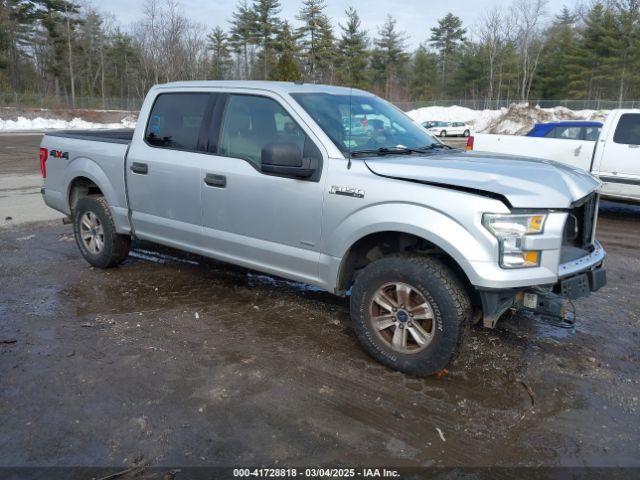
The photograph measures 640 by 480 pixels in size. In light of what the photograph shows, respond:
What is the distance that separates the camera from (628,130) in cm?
900

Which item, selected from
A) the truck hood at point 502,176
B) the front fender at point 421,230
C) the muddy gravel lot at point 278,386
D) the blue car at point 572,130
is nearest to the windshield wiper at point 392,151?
the truck hood at point 502,176

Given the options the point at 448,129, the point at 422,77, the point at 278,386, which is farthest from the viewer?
the point at 422,77

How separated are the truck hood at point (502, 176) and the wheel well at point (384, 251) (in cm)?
45

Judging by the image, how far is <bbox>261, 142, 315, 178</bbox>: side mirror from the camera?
3848mm

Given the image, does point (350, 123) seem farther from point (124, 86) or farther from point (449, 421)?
point (124, 86)

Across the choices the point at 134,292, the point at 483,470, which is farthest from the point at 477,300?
the point at 134,292

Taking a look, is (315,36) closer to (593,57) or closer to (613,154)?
(593,57)

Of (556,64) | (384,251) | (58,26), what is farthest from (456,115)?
(384,251)

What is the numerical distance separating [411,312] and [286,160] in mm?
1407

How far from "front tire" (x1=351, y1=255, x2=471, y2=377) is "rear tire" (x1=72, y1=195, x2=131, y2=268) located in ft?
10.4

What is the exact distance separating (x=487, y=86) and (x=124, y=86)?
45708 mm

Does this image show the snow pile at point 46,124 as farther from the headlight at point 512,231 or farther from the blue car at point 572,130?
the headlight at point 512,231

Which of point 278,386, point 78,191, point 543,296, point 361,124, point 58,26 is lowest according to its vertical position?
point 278,386

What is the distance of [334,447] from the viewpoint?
116 inches
